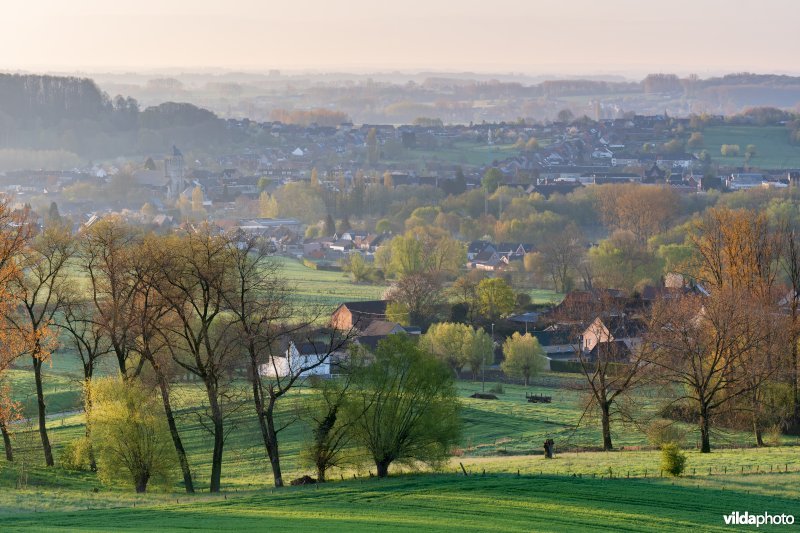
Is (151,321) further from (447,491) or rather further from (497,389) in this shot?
(497,389)

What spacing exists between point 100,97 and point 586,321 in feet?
496

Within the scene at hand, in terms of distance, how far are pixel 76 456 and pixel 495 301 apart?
3290 centimetres

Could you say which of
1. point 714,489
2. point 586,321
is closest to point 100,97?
point 586,321

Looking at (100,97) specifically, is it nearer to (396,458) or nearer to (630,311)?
(630,311)

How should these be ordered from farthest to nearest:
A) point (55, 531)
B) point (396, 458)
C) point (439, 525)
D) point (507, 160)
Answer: point (507, 160) → point (396, 458) → point (439, 525) → point (55, 531)

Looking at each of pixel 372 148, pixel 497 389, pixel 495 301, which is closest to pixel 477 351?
pixel 497 389

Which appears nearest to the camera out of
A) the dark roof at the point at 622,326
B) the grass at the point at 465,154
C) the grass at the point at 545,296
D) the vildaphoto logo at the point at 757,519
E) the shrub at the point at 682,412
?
the vildaphoto logo at the point at 757,519

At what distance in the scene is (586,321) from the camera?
5431 centimetres

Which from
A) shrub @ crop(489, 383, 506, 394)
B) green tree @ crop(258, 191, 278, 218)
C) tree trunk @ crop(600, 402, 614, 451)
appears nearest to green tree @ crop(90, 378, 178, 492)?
tree trunk @ crop(600, 402, 614, 451)

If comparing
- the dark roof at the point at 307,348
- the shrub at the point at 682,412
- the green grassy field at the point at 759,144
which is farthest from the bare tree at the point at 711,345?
the green grassy field at the point at 759,144

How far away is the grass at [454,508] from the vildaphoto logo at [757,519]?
0.23 metres

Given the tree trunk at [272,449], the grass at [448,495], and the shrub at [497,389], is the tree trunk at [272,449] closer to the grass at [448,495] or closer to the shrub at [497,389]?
the grass at [448,495]

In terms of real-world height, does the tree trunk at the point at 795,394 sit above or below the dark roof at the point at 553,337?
above

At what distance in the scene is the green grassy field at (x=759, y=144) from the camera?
150 meters
